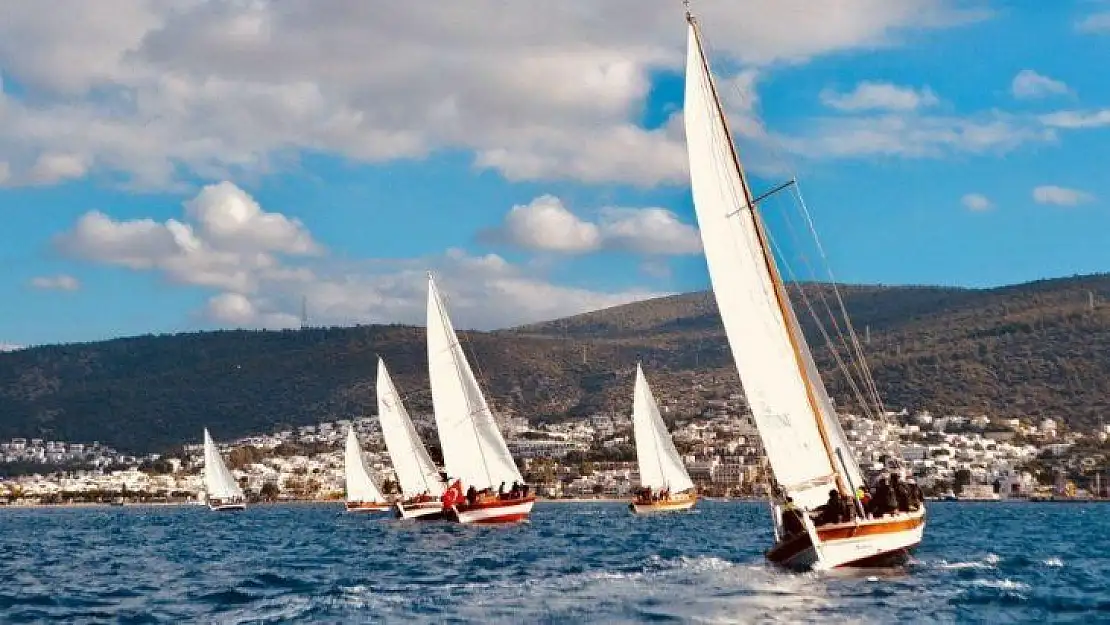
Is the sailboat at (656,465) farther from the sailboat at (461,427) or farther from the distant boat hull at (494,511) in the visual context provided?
the distant boat hull at (494,511)

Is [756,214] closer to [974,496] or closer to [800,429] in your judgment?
[800,429]

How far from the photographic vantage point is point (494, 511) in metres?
69.1

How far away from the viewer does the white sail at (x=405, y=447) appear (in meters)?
93.2

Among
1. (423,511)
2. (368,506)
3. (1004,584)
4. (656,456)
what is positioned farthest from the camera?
(368,506)

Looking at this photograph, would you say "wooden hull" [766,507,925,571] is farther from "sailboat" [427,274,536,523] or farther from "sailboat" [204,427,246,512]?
"sailboat" [204,427,246,512]

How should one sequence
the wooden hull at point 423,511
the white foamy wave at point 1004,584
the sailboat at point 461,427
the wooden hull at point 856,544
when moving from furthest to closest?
the wooden hull at point 423,511 → the sailboat at point 461,427 → the wooden hull at point 856,544 → the white foamy wave at point 1004,584

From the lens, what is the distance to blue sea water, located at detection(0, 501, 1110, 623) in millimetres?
29078

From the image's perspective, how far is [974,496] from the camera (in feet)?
Result: 478

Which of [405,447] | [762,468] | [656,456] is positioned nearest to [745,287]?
[405,447]

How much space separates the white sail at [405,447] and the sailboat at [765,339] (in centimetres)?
5828

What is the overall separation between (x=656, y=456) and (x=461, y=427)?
31.6 meters

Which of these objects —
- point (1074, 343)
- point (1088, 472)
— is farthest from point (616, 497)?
point (1074, 343)

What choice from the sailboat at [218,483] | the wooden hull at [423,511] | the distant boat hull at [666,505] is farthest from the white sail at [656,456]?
the sailboat at [218,483]

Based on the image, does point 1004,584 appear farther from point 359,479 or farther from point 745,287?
point 359,479
